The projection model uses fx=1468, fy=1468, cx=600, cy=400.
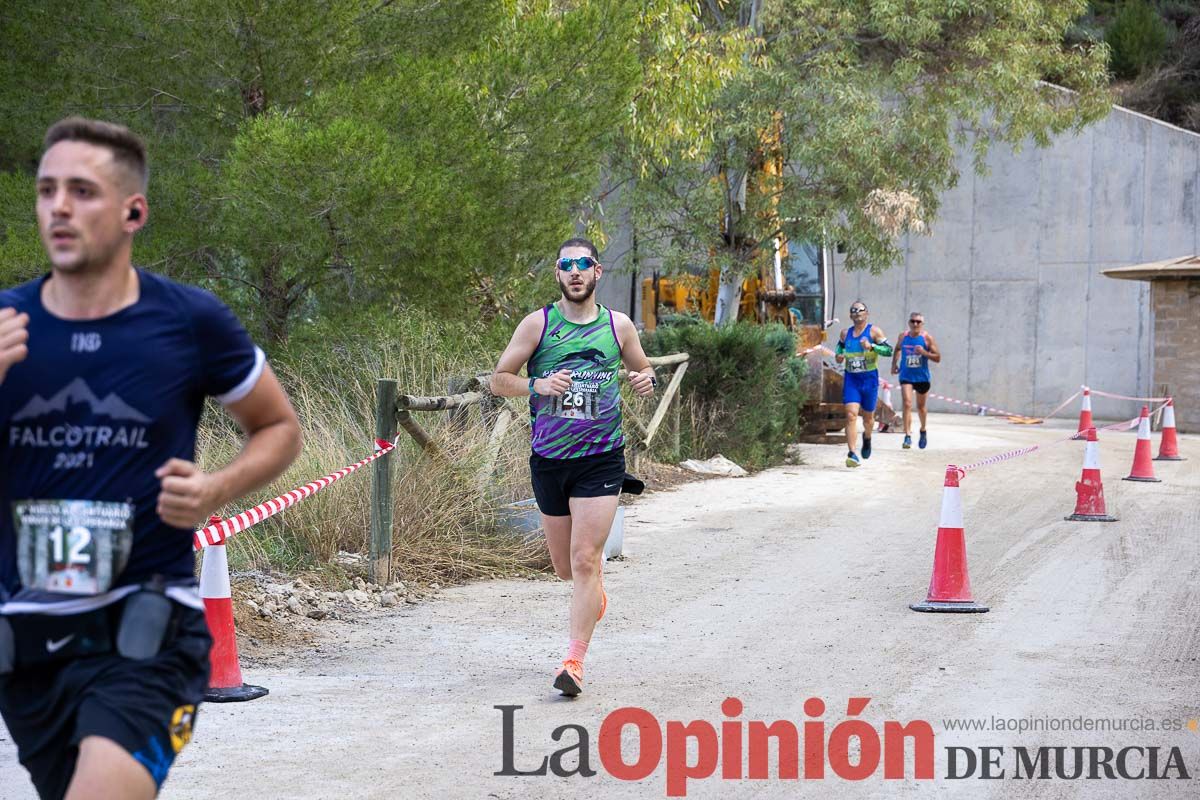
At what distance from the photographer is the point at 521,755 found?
18.9 ft

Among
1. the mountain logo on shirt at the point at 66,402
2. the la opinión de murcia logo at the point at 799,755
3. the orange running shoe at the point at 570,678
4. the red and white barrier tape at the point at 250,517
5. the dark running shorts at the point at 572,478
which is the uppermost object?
the mountain logo on shirt at the point at 66,402

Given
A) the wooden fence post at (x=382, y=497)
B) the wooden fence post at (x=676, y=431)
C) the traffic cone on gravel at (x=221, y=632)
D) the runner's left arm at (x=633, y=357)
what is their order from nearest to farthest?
1. the traffic cone on gravel at (x=221, y=632)
2. the runner's left arm at (x=633, y=357)
3. the wooden fence post at (x=382, y=497)
4. the wooden fence post at (x=676, y=431)

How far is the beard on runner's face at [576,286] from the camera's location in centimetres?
684

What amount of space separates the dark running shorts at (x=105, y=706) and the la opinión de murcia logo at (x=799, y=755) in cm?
254

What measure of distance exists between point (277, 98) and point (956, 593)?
8.19 m

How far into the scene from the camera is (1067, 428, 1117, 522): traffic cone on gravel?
1330cm

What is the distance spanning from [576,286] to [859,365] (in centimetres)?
1180

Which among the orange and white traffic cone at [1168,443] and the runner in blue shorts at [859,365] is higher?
the runner in blue shorts at [859,365]

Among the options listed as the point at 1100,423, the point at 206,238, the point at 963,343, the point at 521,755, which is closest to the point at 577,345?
the point at 521,755

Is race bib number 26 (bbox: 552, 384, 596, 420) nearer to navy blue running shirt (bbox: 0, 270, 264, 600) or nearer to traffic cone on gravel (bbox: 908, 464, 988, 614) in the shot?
traffic cone on gravel (bbox: 908, 464, 988, 614)

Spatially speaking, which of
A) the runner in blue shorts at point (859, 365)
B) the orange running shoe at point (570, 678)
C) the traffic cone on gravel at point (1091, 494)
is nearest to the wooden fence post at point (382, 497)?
the orange running shoe at point (570, 678)

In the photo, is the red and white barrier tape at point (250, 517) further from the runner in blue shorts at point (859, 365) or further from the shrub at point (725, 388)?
the runner in blue shorts at point (859, 365)

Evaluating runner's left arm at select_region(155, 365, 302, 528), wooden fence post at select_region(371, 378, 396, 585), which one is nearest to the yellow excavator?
wooden fence post at select_region(371, 378, 396, 585)

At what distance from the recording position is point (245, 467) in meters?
3.24
